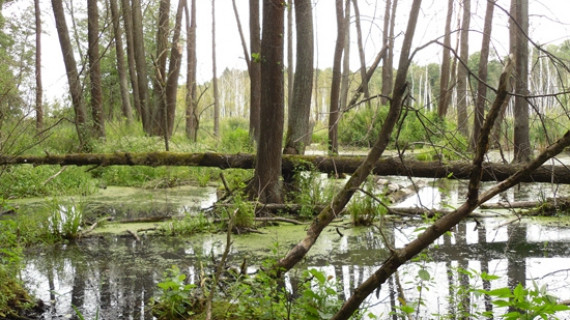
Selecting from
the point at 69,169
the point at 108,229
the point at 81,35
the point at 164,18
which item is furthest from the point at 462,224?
the point at 81,35

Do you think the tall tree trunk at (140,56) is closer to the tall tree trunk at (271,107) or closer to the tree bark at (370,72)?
the tree bark at (370,72)

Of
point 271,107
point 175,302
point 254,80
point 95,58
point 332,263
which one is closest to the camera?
point 175,302

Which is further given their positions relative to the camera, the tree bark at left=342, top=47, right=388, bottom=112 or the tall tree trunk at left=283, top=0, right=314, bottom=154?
the tall tree trunk at left=283, top=0, right=314, bottom=154

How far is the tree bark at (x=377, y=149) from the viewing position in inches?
110

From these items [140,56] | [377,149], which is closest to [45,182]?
[377,149]

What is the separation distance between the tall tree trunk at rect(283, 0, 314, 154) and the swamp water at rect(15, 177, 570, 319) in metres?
2.56

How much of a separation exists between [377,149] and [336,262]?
2473 millimetres

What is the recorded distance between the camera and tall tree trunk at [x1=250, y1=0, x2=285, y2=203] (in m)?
7.14

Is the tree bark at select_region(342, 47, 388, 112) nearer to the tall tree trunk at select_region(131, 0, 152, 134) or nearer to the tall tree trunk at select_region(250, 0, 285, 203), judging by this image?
the tall tree trunk at select_region(250, 0, 285, 203)

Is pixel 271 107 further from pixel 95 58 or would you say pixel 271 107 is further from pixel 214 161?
pixel 95 58

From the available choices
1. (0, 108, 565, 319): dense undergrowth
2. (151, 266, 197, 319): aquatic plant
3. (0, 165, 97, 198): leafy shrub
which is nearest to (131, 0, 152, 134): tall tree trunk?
(0, 108, 565, 319): dense undergrowth

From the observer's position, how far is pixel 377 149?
3074mm

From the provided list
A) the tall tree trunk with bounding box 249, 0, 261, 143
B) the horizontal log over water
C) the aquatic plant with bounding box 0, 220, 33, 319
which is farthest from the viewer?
the tall tree trunk with bounding box 249, 0, 261, 143

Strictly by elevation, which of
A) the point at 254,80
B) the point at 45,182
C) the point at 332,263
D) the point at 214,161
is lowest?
the point at 332,263
